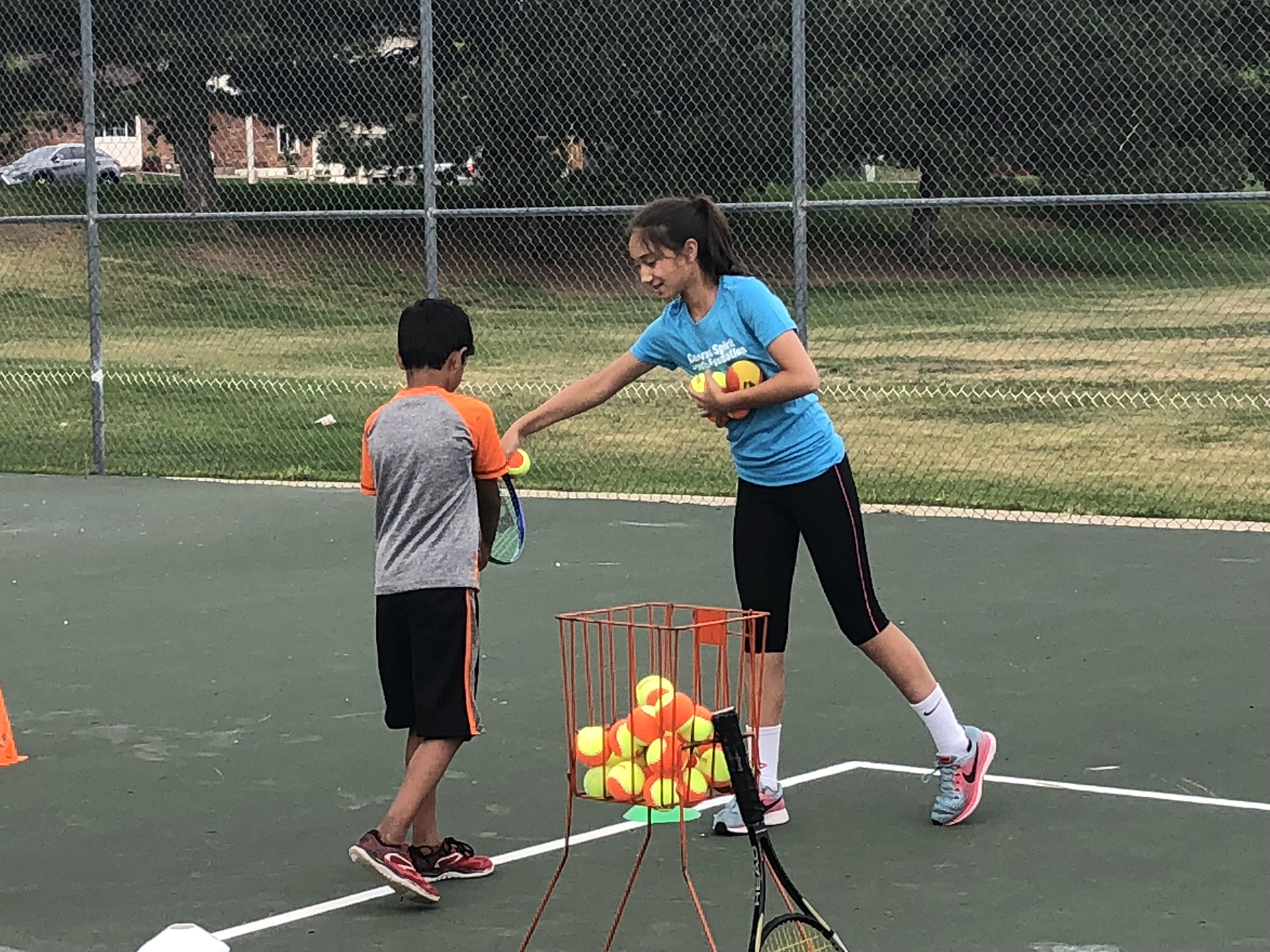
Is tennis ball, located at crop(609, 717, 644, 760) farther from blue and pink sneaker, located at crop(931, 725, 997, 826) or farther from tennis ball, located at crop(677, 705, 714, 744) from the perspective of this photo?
blue and pink sneaker, located at crop(931, 725, 997, 826)

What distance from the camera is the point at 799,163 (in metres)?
12.1

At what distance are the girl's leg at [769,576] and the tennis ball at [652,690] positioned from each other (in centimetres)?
148

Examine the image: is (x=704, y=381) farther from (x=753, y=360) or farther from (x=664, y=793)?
(x=664, y=793)

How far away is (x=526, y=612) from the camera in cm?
918

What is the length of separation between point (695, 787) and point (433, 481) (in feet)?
3.85

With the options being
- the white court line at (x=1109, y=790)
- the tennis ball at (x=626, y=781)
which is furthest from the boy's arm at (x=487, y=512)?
the white court line at (x=1109, y=790)

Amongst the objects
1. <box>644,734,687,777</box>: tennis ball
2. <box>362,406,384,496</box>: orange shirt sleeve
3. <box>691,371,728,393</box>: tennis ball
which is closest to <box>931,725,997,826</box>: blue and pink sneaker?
<box>691,371,728,393</box>: tennis ball

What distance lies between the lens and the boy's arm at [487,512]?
17.4 feet

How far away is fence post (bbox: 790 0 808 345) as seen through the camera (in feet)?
39.4

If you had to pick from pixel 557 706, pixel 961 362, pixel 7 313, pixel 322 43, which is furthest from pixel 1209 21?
pixel 7 313

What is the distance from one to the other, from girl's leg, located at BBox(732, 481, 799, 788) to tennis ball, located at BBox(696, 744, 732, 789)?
56.8 inches

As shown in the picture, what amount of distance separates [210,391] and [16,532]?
954 centimetres

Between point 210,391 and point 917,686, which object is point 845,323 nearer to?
point 210,391

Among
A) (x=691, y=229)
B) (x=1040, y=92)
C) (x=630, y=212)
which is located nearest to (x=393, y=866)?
(x=691, y=229)
